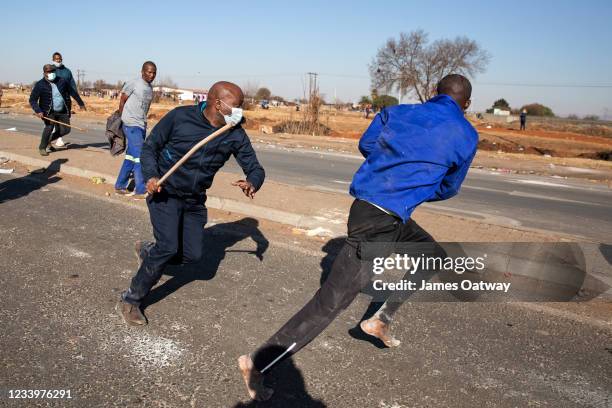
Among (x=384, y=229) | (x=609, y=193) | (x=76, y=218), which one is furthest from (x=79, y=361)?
(x=609, y=193)

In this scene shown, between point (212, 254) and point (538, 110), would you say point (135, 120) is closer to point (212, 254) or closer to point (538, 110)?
point (212, 254)

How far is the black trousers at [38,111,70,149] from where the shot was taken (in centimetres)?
1123

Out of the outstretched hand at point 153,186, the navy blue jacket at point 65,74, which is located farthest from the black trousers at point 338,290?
the navy blue jacket at point 65,74

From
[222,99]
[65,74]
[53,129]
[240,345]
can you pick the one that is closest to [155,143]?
[222,99]

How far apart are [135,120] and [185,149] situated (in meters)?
4.70

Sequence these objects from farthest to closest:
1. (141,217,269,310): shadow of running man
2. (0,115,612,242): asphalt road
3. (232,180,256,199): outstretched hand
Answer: (0,115,612,242): asphalt road → (141,217,269,310): shadow of running man → (232,180,256,199): outstretched hand

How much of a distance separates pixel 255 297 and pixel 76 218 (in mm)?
3295

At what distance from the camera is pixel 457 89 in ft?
10.3

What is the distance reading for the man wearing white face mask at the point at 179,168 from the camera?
3.80 meters

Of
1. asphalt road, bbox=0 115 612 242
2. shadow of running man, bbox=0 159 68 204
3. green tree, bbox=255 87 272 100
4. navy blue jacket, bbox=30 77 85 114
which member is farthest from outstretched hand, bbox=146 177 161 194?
green tree, bbox=255 87 272 100

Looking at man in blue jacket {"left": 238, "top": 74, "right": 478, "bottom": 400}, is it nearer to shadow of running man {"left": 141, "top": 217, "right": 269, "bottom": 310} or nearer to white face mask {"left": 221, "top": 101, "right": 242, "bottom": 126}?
white face mask {"left": 221, "top": 101, "right": 242, "bottom": 126}

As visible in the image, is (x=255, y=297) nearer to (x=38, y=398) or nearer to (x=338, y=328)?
(x=338, y=328)

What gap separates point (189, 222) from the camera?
4070 millimetres

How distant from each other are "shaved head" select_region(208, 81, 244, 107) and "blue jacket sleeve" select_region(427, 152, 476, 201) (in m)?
1.48
